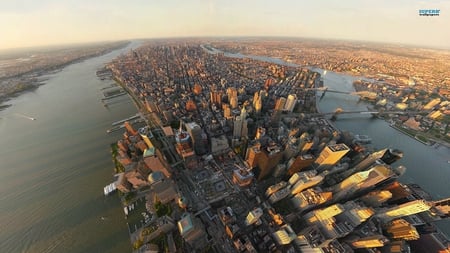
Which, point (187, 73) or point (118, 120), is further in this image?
point (187, 73)

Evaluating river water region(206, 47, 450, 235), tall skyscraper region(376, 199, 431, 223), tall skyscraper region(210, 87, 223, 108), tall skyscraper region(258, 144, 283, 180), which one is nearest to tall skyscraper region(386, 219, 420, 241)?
tall skyscraper region(376, 199, 431, 223)

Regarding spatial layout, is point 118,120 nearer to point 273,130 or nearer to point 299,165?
point 273,130

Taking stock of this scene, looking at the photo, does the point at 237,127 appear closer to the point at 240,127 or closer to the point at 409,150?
the point at 240,127

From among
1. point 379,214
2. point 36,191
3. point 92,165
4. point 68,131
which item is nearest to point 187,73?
point 68,131

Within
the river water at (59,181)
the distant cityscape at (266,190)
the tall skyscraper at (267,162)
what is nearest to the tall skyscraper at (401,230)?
the distant cityscape at (266,190)

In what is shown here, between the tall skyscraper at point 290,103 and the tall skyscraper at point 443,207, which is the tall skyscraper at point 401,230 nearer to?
the tall skyscraper at point 443,207

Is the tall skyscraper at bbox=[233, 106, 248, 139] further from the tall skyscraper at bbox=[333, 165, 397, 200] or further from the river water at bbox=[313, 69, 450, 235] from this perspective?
the river water at bbox=[313, 69, 450, 235]

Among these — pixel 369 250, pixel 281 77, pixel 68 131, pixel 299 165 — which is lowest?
pixel 369 250

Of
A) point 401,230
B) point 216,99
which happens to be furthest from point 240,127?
point 401,230
